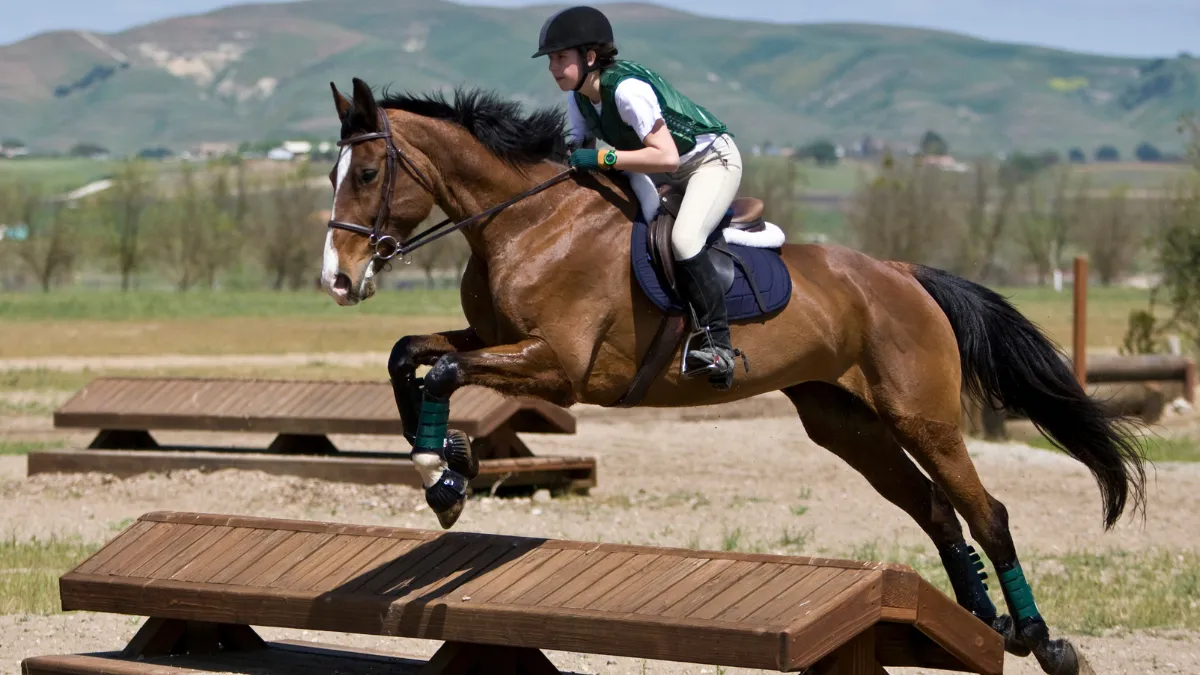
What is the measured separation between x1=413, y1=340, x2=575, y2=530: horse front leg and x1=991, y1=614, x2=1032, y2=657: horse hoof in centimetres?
236

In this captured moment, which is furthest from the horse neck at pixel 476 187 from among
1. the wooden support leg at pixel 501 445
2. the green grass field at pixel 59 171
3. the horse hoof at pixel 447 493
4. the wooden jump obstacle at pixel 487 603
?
the green grass field at pixel 59 171

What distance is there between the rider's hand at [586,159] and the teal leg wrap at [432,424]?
113 centimetres

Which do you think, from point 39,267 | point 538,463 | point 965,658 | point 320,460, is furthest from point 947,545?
point 39,267

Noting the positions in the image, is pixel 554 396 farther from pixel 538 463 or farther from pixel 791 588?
pixel 538 463

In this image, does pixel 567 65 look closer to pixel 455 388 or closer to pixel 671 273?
pixel 671 273

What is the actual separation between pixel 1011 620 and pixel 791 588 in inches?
83.2

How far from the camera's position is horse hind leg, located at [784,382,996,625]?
680 cm

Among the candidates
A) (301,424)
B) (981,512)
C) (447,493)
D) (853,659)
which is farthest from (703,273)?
(301,424)

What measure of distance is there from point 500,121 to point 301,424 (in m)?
6.49

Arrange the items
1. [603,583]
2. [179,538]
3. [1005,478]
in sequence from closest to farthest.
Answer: [603,583] → [179,538] → [1005,478]

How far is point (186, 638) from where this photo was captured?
6266mm

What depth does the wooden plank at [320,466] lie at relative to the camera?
1162 centimetres

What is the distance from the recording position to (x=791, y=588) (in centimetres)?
494

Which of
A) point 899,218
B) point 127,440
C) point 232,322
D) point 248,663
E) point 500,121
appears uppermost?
point 500,121
